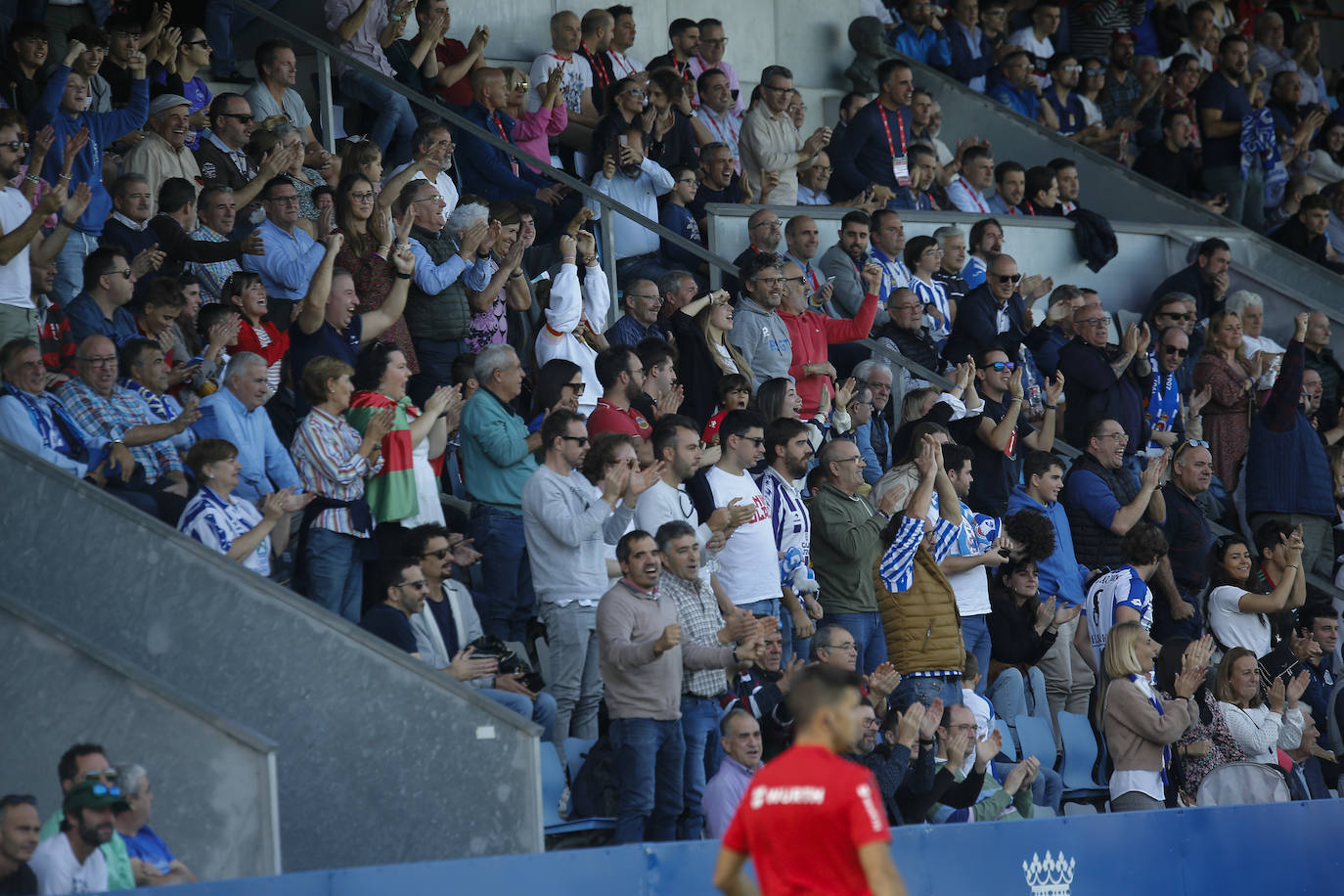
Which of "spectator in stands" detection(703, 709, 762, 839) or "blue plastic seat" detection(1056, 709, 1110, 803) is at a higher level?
"blue plastic seat" detection(1056, 709, 1110, 803)

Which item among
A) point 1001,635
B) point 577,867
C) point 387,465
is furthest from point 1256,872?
point 387,465

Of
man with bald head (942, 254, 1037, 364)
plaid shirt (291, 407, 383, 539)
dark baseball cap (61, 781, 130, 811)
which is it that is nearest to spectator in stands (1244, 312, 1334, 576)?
man with bald head (942, 254, 1037, 364)

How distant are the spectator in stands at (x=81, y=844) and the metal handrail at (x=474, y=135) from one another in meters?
5.81

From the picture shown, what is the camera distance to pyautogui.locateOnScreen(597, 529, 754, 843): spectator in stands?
8180mm

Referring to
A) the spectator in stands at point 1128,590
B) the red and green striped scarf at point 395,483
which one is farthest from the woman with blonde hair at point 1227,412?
the red and green striped scarf at point 395,483

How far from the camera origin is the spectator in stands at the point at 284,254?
1039 cm

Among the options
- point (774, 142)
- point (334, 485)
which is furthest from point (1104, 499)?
point (334, 485)

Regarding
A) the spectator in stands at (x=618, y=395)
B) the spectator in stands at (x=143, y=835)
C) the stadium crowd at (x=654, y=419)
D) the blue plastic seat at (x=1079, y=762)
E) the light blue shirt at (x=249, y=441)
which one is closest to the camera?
the spectator in stands at (x=143, y=835)

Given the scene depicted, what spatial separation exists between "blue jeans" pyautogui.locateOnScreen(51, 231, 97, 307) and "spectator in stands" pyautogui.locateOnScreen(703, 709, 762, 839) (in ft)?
14.0

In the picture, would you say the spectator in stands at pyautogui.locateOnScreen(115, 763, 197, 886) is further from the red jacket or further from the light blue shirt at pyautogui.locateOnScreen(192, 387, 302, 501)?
the red jacket

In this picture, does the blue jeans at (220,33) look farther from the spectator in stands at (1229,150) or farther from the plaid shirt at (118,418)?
the spectator in stands at (1229,150)

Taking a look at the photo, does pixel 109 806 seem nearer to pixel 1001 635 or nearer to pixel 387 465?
pixel 387 465

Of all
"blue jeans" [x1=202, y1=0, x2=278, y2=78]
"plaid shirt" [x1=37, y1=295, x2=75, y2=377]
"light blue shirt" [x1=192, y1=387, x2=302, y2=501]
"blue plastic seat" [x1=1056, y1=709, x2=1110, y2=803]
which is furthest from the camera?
"blue jeans" [x1=202, y1=0, x2=278, y2=78]

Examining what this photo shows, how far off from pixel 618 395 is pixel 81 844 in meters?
4.36
